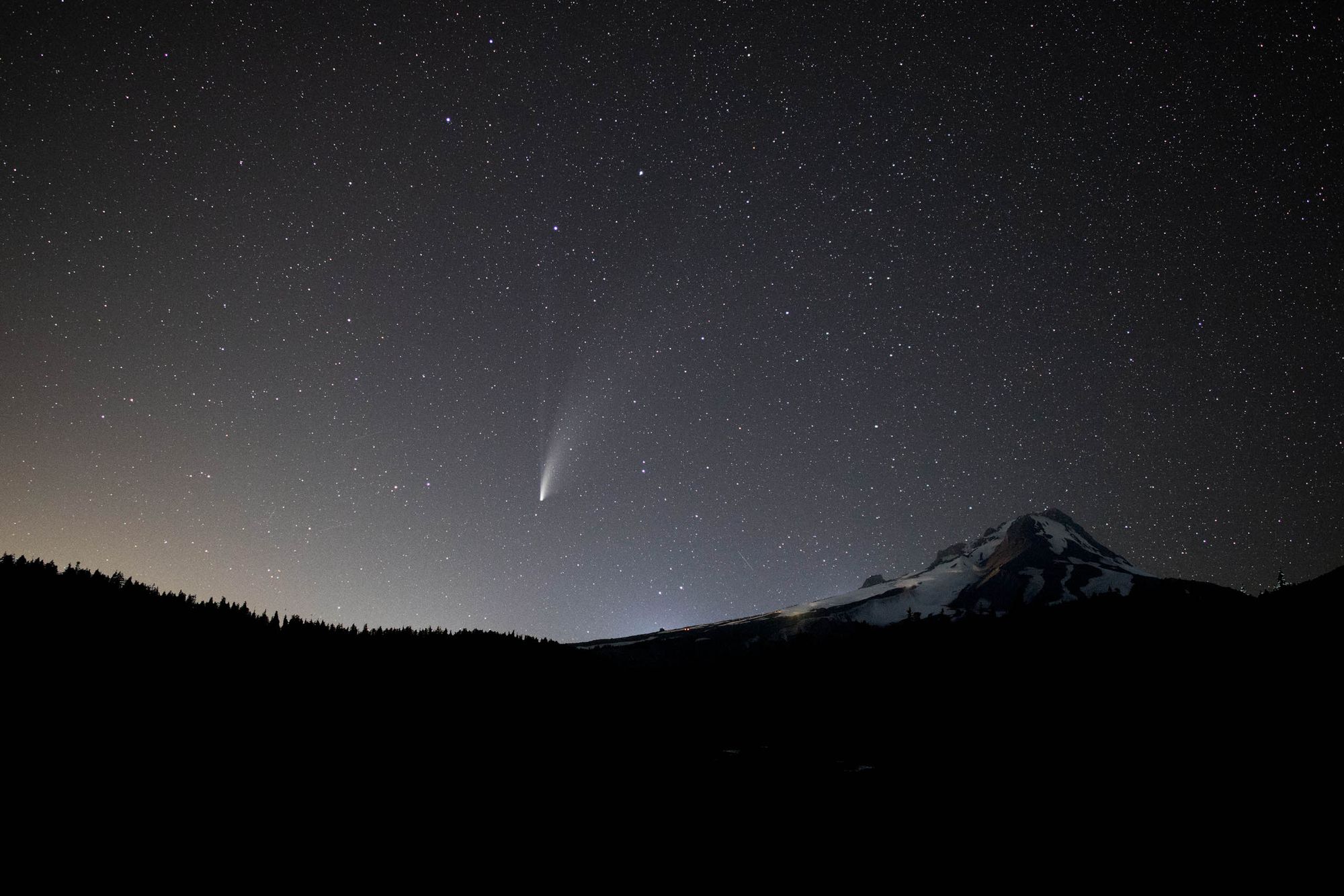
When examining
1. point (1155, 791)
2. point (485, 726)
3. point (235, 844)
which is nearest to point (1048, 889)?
point (1155, 791)

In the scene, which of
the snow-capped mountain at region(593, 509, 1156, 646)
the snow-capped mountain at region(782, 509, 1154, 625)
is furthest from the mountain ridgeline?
the snow-capped mountain at region(782, 509, 1154, 625)

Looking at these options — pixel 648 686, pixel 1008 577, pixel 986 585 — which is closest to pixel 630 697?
pixel 648 686

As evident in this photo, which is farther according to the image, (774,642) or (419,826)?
(774,642)

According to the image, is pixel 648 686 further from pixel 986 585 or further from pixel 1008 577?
pixel 1008 577

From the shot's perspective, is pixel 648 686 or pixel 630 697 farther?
pixel 648 686

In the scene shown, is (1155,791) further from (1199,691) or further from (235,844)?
(235,844)
